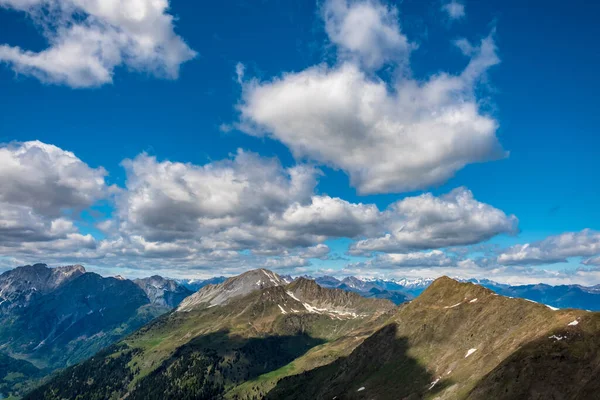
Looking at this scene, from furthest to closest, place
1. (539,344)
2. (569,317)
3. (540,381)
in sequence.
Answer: (569,317)
(539,344)
(540,381)

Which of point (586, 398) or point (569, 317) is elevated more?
point (569, 317)

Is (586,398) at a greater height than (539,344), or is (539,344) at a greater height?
(539,344)

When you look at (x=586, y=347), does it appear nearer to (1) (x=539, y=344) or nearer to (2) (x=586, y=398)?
(1) (x=539, y=344)

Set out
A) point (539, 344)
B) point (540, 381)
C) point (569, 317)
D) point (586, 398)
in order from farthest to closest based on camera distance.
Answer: point (569, 317), point (539, 344), point (540, 381), point (586, 398)

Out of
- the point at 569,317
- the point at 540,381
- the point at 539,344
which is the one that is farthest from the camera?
the point at 569,317

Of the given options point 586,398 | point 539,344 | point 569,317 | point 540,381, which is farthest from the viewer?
point 569,317

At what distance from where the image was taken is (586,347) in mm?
167125

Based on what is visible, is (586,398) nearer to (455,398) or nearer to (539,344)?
(539,344)

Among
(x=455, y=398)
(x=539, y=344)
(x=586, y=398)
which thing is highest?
(x=539, y=344)

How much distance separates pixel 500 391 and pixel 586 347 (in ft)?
132

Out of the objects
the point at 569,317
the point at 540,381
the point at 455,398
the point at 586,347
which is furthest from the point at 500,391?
the point at 569,317

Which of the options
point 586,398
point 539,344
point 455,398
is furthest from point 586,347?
point 455,398

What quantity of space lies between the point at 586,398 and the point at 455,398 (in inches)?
2414

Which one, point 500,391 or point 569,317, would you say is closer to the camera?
point 500,391
